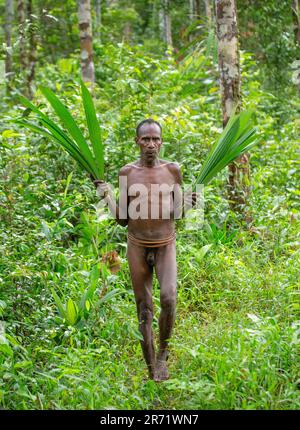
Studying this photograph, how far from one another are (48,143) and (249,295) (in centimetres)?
306

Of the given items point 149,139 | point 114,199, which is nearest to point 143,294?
point 114,199

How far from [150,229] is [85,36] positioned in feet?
18.6

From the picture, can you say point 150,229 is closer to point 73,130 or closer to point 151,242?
point 151,242

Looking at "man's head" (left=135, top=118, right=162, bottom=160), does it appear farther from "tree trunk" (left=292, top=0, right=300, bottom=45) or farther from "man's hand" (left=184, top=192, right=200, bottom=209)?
"tree trunk" (left=292, top=0, right=300, bottom=45)

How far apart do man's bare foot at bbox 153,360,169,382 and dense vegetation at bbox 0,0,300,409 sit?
0.21 feet

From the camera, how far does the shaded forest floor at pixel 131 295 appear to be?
4.36 meters

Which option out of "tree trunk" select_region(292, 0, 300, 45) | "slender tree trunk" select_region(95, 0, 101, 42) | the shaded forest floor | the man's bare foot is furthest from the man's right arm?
"slender tree trunk" select_region(95, 0, 101, 42)

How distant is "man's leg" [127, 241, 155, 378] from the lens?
470 centimetres

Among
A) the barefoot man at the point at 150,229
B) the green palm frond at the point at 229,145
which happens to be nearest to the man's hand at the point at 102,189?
the barefoot man at the point at 150,229

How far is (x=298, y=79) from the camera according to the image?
11078 mm

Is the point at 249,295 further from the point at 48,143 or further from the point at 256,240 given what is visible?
the point at 48,143

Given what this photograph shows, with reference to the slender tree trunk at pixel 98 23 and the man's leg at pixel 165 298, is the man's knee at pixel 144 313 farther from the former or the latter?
the slender tree trunk at pixel 98 23

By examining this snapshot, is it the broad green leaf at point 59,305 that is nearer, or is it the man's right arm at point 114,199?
the man's right arm at point 114,199
